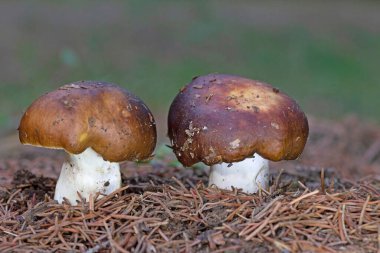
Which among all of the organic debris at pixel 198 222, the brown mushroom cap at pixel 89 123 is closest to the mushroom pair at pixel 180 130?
the brown mushroom cap at pixel 89 123

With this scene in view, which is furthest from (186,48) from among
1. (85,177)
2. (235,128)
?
(235,128)

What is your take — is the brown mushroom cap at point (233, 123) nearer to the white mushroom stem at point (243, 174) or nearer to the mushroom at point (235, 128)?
the mushroom at point (235, 128)

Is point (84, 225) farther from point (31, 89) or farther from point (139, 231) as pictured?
point (31, 89)

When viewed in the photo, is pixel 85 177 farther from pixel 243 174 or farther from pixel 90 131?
pixel 243 174

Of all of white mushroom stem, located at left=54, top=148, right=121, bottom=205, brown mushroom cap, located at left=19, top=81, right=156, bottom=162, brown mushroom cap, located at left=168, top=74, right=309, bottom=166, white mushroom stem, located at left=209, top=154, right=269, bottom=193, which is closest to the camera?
brown mushroom cap, located at left=19, top=81, right=156, bottom=162

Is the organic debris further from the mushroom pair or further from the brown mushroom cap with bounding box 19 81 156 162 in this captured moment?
the brown mushroom cap with bounding box 19 81 156 162

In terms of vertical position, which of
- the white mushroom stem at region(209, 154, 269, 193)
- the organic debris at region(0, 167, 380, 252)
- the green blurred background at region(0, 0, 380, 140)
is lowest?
the green blurred background at region(0, 0, 380, 140)

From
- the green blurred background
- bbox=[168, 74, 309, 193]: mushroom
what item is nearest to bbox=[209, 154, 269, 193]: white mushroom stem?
bbox=[168, 74, 309, 193]: mushroom
